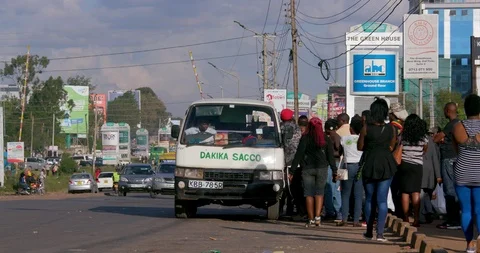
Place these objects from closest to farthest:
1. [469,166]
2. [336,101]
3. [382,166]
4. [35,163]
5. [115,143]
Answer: [469,166]
[382,166]
[336,101]
[35,163]
[115,143]

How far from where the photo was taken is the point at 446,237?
1382 centimetres

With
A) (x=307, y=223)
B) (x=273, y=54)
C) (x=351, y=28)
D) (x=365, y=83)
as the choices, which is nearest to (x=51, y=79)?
(x=273, y=54)

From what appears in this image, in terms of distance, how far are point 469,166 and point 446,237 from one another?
3.27 m

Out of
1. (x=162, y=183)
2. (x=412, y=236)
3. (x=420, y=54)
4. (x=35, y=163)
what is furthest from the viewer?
(x=35, y=163)

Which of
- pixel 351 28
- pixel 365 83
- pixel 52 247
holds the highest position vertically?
pixel 351 28

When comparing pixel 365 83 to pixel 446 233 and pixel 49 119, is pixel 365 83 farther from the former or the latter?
pixel 49 119

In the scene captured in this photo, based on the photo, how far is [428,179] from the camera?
16.0 meters

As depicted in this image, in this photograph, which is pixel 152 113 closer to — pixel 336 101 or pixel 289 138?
pixel 336 101

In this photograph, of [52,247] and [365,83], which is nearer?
[52,247]

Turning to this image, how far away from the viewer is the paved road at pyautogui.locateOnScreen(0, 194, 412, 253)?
1227 centimetres

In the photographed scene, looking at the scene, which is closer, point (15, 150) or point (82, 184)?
point (82, 184)

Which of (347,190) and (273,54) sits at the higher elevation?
(273,54)

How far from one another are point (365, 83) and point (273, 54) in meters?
28.2

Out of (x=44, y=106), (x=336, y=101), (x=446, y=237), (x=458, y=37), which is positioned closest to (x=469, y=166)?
(x=446, y=237)
